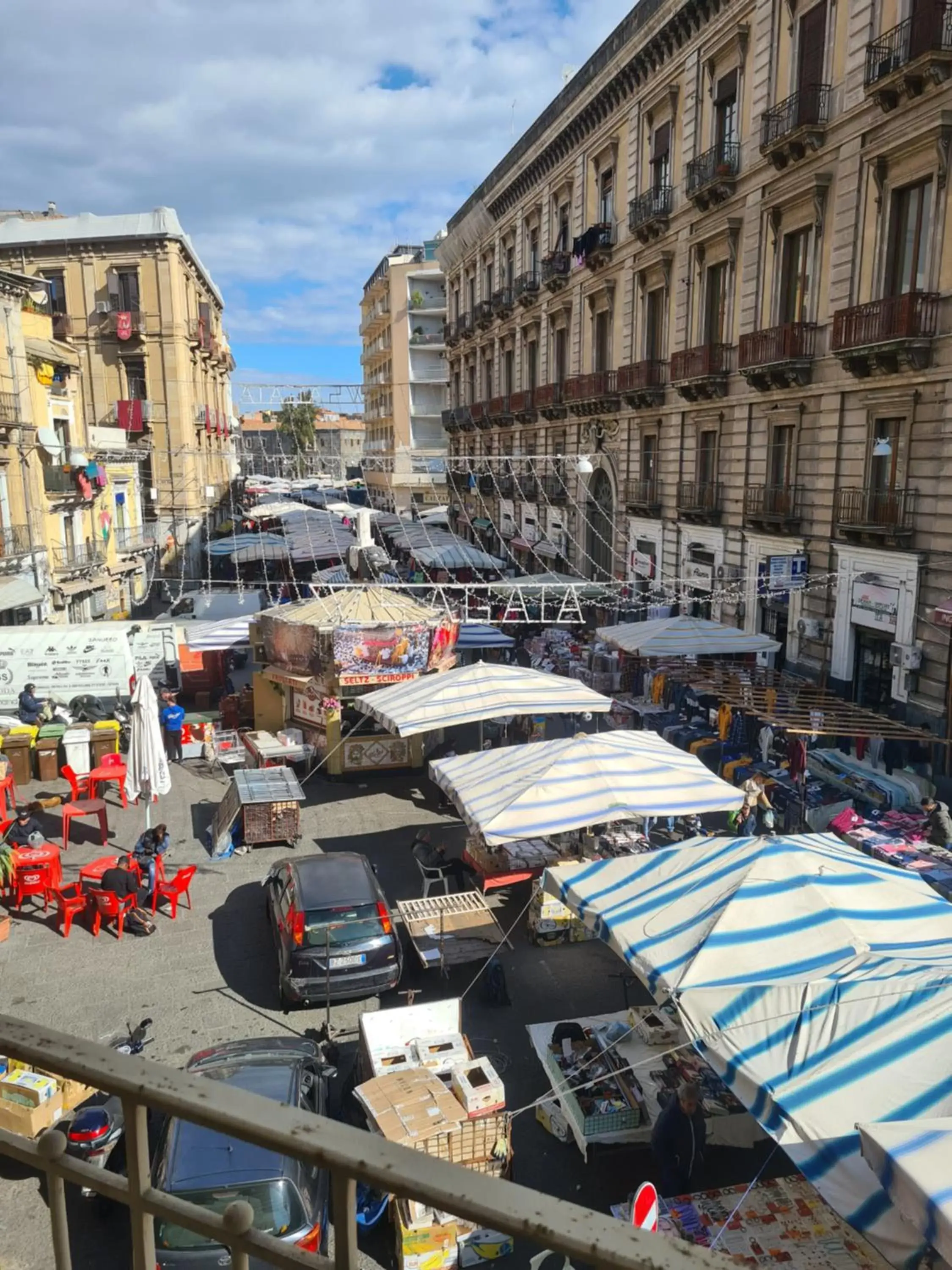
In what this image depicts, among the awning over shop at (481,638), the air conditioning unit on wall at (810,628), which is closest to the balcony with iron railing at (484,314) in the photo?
the awning over shop at (481,638)

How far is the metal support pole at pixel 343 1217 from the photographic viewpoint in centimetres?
156

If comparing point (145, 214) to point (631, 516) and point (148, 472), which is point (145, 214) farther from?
point (631, 516)

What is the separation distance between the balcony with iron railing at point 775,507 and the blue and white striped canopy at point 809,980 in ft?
45.1

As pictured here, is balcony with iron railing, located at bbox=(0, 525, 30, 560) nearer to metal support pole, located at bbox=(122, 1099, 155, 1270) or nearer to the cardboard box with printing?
the cardboard box with printing

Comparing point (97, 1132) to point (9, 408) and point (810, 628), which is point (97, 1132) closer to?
point (810, 628)

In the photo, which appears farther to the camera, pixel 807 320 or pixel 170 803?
pixel 807 320

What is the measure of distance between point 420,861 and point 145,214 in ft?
125

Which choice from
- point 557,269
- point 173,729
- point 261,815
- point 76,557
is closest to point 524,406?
point 557,269

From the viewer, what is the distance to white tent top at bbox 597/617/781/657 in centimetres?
1847

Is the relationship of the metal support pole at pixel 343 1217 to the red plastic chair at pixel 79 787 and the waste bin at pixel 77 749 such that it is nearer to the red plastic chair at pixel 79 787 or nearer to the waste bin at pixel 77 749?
the red plastic chair at pixel 79 787

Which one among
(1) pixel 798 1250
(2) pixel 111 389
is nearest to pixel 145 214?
(2) pixel 111 389

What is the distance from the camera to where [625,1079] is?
7863 mm

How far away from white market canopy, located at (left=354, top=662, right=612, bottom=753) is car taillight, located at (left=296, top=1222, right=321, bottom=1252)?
8.97 m

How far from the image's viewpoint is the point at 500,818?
1036cm
